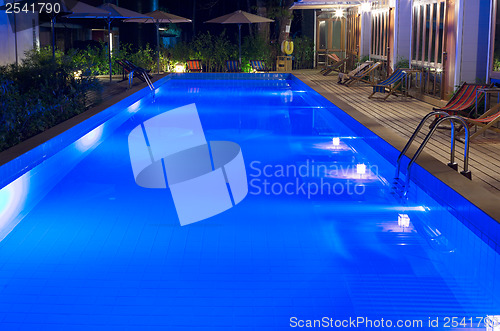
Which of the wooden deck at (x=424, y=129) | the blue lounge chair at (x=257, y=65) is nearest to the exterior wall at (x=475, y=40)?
the wooden deck at (x=424, y=129)

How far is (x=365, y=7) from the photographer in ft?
59.2

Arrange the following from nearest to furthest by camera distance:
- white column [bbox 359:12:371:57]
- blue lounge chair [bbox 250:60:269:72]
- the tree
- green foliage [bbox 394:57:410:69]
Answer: green foliage [bbox 394:57:410:69]
white column [bbox 359:12:371:57]
blue lounge chair [bbox 250:60:269:72]
the tree

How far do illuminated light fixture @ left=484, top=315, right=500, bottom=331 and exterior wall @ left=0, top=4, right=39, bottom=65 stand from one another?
42.7ft

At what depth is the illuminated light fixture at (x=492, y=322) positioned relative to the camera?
3193 millimetres

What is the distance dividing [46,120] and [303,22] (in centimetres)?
1623

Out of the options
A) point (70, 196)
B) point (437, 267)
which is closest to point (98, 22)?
point (70, 196)

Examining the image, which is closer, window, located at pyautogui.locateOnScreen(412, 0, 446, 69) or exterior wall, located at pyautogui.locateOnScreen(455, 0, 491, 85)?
exterior wall, located at pyautogui.locateOnScreen(455, 0, 491, 85)

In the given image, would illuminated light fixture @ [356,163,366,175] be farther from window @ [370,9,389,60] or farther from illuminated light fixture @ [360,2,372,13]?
illuminated light fixture @ [360,2,372,13]

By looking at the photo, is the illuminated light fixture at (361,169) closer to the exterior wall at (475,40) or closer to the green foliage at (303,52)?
the exterior wall at (475,40)

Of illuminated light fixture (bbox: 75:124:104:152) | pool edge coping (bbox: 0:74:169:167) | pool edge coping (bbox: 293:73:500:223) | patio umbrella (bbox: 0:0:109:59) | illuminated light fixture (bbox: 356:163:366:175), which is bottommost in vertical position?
illuminated light fixture (bbox: 356:163:366:175)

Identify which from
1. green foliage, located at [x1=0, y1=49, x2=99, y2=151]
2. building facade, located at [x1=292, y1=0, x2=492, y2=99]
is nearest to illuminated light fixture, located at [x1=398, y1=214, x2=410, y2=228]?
green foliage, located at [x1=0, y1=49, x2=99, y2=151]

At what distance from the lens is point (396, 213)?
5.21 meters

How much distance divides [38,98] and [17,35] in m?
7.19

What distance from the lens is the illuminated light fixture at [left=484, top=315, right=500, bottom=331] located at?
10.5 feet
